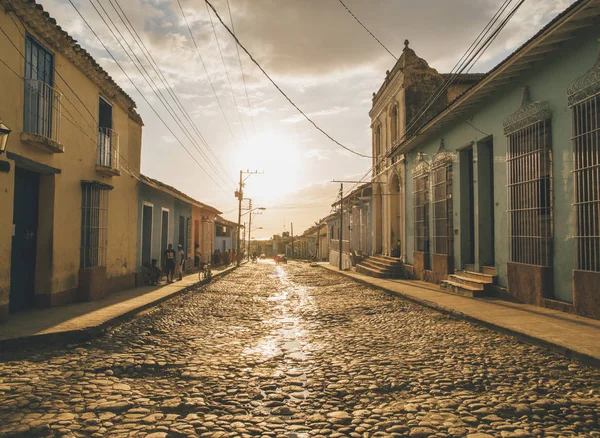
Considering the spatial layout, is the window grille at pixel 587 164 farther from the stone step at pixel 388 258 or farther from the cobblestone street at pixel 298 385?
the stone step at pixel 388 258

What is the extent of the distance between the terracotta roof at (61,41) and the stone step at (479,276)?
34.0 ft

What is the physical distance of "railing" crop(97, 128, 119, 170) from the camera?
11141 mm

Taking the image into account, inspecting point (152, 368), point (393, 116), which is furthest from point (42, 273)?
point (393, 116)

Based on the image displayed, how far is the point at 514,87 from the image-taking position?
965 cm

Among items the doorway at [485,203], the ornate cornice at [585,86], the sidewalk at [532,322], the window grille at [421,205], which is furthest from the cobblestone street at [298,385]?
the window grille at [421,205]

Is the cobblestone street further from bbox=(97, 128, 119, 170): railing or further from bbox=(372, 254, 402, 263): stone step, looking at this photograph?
bbox=(372, 254, 402, 263): stone step

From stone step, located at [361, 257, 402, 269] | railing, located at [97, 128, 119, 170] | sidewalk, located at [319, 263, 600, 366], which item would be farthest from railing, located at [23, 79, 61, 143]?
stone step, located at [361, 257, 402, 269]

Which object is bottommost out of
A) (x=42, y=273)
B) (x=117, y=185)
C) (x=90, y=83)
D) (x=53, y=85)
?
(x=42, y=273)

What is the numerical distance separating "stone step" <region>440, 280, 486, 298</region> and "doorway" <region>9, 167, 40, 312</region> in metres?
9.45

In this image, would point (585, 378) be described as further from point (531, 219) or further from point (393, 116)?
point (393, 116)

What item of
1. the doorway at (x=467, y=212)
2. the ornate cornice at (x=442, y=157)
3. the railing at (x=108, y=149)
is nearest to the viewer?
the railing at (x=108, y=149)

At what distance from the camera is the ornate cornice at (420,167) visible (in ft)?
50.7

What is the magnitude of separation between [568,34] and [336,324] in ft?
20.6

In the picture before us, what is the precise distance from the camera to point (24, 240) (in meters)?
8.48
